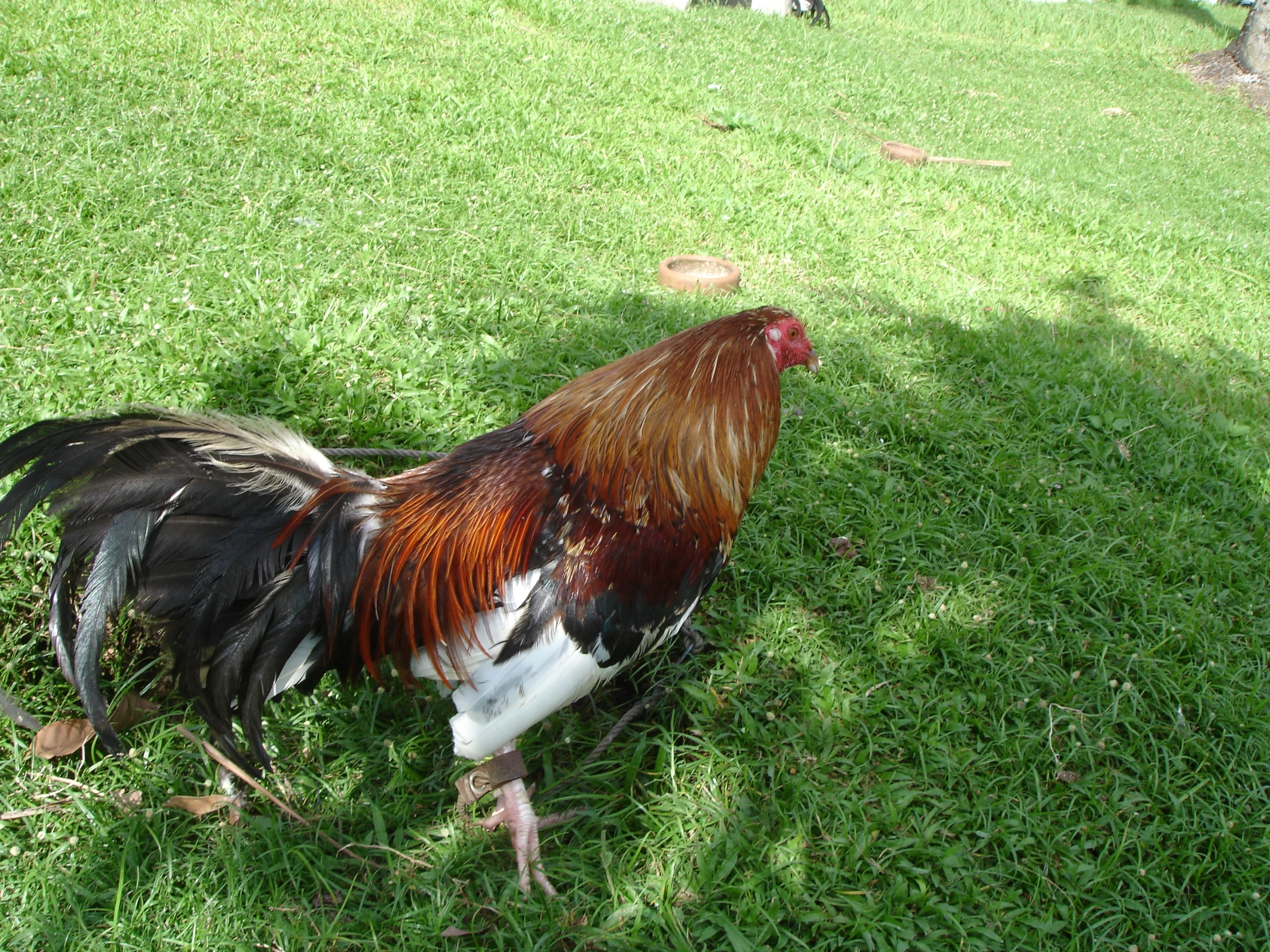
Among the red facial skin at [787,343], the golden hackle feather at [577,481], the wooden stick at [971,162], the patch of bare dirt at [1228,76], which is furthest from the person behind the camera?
the patch of bare dirt at [1228,76]

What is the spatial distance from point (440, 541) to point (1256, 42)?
57.1ft

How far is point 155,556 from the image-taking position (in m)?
1.70

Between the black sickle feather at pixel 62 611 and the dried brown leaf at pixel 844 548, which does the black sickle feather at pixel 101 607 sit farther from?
the dried brown leaf at pixel 844 548

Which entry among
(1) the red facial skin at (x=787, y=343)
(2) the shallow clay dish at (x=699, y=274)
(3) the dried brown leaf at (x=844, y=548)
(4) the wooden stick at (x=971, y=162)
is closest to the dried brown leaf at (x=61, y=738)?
(1) the red facial skin at (x=787, y=343)

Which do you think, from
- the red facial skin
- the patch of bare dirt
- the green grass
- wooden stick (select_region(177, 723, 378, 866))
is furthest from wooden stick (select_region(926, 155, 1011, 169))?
the patch of bare dirt

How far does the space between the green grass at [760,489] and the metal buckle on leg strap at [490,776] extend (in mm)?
98

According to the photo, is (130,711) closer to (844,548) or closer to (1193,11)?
(844,548)

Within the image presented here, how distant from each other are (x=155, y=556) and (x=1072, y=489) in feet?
11.3

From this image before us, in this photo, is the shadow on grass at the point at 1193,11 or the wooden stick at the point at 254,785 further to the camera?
the shadow on grass at the point at 1193,11

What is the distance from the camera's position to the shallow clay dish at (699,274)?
4461 mm

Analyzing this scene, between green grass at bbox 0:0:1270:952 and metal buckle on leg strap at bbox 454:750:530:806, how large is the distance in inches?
3.9

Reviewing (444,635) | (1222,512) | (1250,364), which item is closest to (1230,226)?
(1250,364)

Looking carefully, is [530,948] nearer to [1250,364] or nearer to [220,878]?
[220,878]

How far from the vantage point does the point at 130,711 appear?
7.39 feet
